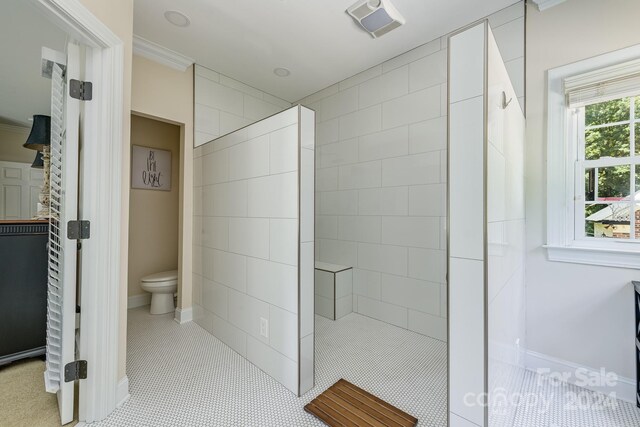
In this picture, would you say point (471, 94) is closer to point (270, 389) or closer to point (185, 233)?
point (270, 389)

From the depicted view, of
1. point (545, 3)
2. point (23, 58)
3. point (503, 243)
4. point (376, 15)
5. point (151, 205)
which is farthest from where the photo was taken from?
point (151, 205)

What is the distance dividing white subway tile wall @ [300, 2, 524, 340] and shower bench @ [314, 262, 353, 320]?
10 cm

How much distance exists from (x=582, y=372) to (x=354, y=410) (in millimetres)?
1452

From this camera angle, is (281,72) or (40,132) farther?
(281,72)

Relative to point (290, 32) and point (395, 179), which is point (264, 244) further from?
point (290, 32)

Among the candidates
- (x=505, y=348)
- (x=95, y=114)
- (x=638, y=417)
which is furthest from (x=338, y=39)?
(x=638, y=417)

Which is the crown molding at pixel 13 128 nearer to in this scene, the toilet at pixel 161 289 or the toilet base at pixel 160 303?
the toilet at pixel 161 289

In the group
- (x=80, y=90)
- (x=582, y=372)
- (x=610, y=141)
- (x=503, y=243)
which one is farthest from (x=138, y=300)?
(x=610, y=141)

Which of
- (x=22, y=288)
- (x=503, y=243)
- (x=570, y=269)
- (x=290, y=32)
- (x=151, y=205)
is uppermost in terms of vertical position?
(x=290, y=32)

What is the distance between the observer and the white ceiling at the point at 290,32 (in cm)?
194

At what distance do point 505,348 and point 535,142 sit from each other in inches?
54.4

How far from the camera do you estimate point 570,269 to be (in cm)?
170

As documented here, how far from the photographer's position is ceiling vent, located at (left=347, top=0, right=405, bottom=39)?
6.18 ft

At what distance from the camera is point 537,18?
184cm
